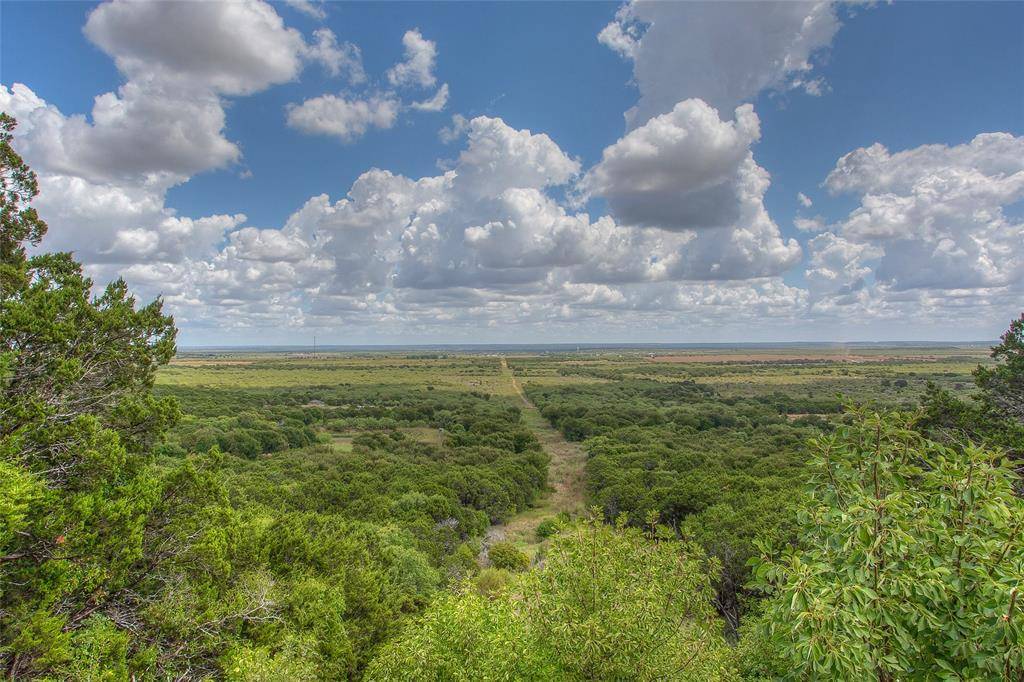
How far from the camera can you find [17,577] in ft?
35.4

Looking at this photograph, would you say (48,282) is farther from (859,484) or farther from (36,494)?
(859,484)

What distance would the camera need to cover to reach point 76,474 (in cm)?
1230

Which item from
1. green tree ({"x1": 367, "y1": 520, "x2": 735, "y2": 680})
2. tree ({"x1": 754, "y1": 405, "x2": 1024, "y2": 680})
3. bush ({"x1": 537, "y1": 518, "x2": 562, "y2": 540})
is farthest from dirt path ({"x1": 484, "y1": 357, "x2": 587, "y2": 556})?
tree ({"x1": 754, "y1": 405, "x2": 1024, "y2": 680})

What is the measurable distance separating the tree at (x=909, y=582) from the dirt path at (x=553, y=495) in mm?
33614

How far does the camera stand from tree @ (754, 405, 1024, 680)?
5125 mm

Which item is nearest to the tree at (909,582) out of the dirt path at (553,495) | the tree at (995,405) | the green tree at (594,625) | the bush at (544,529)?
the green tree at (594,625)

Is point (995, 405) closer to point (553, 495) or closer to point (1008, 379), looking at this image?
point (1008, 379)

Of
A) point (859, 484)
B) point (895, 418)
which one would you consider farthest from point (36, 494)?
point (895, 418)

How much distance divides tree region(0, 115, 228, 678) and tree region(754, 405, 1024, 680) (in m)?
13.3

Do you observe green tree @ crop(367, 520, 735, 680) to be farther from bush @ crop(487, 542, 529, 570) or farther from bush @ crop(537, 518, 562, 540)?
bush @ crop(537, 518, 562, 540)

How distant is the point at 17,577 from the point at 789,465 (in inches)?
2092

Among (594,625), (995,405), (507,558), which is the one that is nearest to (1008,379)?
(995,405)

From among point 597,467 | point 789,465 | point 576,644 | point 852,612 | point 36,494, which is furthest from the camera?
point 597,467

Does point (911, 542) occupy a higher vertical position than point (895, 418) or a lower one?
lower
